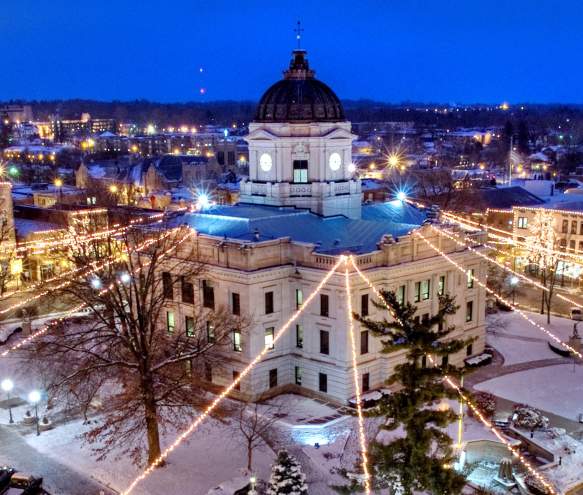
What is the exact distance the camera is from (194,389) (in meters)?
34.7

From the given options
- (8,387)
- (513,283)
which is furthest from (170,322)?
(513,283)

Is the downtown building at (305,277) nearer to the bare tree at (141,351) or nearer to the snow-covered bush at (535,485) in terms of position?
the bare tree at (141,351)

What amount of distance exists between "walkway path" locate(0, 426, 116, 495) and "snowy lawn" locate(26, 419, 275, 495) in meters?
0.35

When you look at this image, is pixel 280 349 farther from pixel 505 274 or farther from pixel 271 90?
pixel 505 274

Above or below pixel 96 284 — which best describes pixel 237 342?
below

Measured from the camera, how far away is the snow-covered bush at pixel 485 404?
36.1 m

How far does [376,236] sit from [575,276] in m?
29.6

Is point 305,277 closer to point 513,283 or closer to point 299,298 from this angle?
point 299,298

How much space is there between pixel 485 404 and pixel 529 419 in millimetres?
2534

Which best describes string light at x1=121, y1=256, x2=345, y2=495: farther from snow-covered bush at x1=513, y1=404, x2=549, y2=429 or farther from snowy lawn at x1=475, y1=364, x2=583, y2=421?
snow-covered bush at x1=513, y1=404, x2=549, y2=429

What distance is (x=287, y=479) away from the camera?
26.5 m

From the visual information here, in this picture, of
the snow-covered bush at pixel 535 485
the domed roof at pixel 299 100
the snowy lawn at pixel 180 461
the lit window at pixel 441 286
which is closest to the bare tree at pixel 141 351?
the snowy lawn at pixel 180 461

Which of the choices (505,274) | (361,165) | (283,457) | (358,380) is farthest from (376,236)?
(361,165)

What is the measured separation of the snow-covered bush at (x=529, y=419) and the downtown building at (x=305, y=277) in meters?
7.22
